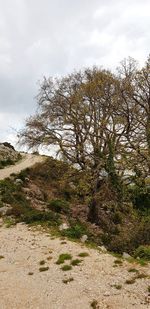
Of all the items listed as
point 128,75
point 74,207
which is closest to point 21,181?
point 74,207

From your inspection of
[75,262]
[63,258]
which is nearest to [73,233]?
[63,258]

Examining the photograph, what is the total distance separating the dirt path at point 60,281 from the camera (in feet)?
39.2

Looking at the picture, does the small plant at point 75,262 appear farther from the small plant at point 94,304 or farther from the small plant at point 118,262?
the small plant at point 94,304

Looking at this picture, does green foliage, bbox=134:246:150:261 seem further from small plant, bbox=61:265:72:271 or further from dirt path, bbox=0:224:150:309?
small plant, bbox=61:265:72:271

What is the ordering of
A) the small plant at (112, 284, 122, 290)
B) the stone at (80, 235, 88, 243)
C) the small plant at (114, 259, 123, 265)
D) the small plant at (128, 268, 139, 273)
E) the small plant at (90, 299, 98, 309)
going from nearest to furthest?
the small plant at (90, 299, 98, 309)
the small plant at (112, 284, 122, 290)
the small plant at (128, 268, 139, 273)
the small plant at (114, 259, 123, 265)
the stone at (80, 235, 88, 243)

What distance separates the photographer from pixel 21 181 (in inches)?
1313

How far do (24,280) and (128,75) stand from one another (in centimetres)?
1703

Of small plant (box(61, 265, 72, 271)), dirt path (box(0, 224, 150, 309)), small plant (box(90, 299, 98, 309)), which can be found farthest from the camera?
small plant (box(61, 265, 72, 271))

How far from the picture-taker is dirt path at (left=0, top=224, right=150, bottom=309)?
11938 millimetres

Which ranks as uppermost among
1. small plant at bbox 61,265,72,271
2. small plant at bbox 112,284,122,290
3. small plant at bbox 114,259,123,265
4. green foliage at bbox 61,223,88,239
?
green foliage at bbox 61,223,88,239

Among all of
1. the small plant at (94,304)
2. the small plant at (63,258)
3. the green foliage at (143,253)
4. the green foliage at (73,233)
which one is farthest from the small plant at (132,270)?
the green foliage at (73,233)

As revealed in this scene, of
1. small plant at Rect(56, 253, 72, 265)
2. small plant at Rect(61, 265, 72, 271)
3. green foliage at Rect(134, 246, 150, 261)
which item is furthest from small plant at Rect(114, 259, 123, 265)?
small plant at Rect(56, 253, 72, 265)

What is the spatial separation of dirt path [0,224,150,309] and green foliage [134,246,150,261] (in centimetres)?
116

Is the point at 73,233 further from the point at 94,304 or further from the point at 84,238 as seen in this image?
the point at 94,304
